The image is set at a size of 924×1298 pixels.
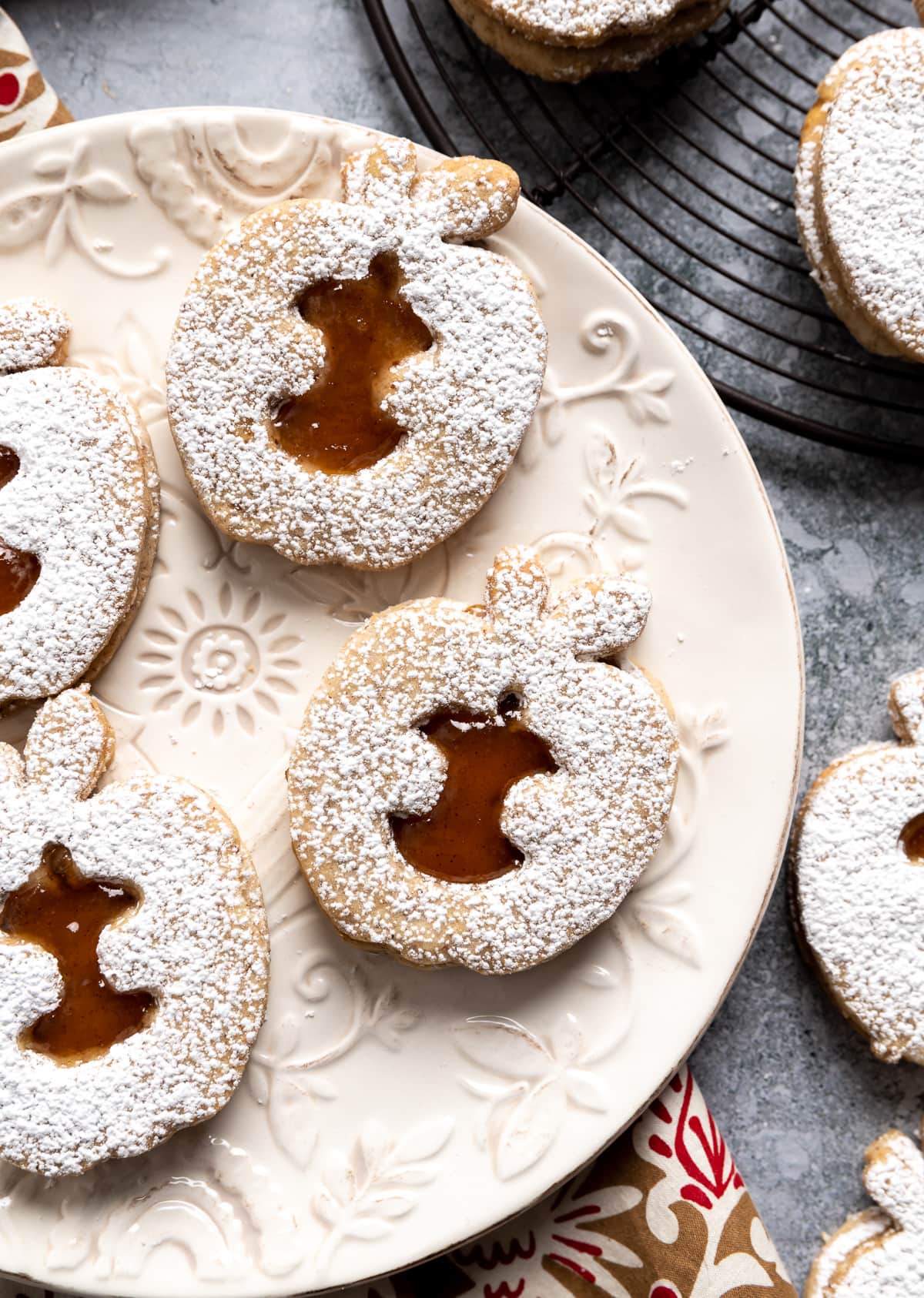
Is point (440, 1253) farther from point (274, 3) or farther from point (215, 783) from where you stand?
point (274, 3)

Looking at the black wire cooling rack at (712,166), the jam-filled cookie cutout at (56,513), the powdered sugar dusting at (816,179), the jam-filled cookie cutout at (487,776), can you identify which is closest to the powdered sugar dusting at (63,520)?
the jam-filled cookie cutout at (56,513)

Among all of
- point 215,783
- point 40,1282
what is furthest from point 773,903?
point 40,1282

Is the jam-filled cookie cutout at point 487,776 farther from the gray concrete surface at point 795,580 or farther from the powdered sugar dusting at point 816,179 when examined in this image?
the powdered sugar dusting at point 816,179

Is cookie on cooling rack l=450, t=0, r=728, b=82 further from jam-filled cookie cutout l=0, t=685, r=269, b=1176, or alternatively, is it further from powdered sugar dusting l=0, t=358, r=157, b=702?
jam-filled cookie cutout l=0, t=685, r=269, b=1176

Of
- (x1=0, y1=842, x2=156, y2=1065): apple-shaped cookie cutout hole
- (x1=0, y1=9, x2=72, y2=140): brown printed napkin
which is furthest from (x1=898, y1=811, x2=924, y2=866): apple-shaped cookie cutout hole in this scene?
(x1=0, y1=9, x2=72, y2=140): brown printed napkin

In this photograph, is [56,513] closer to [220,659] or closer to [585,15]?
[220,659]
